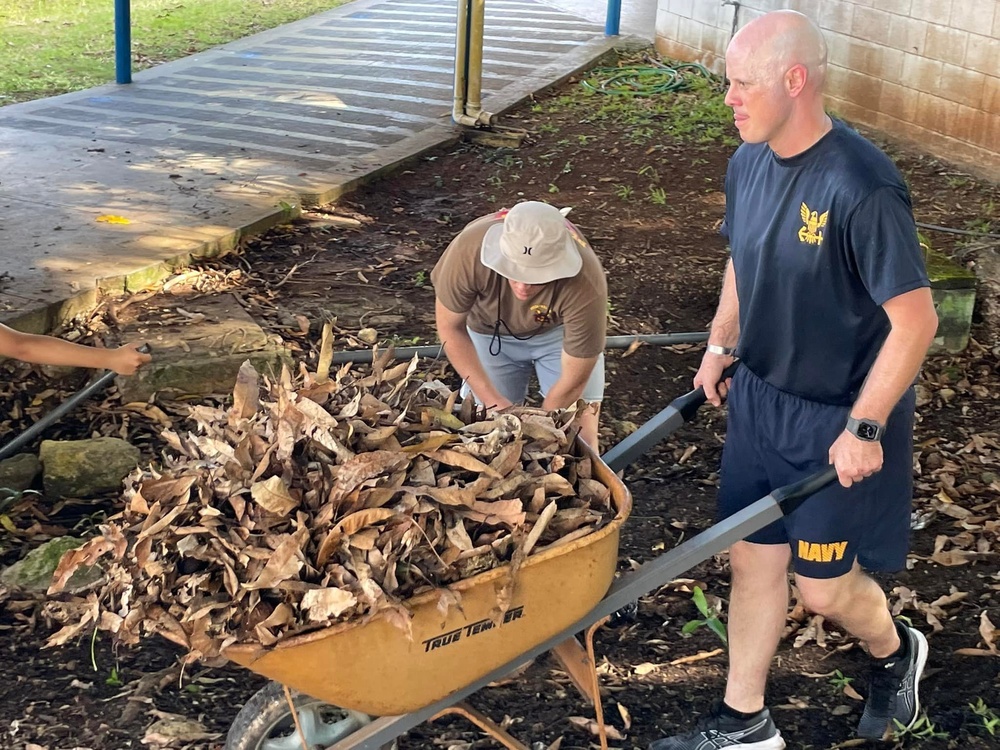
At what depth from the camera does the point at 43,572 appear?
4.01m

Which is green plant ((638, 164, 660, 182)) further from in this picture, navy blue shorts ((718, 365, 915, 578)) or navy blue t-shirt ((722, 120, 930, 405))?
navy blue shorts ((718, 365, 915, 578))

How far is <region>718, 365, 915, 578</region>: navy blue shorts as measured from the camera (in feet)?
9.96

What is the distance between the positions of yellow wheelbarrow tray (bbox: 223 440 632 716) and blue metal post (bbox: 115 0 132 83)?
338 inches

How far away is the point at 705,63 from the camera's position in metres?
11.2

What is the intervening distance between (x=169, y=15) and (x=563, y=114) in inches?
265

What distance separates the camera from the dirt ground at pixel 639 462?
354cm

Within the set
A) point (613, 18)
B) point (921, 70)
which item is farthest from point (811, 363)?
point (613, 18)

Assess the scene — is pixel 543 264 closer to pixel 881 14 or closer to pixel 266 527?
pixel 266 527

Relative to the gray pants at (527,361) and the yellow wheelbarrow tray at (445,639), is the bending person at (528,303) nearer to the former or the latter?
the gray pants at (527,361)

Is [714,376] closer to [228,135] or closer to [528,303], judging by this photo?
[528,303]

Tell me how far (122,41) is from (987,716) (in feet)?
29.4

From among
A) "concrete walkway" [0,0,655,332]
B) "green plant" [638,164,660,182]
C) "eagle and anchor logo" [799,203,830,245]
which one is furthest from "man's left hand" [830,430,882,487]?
"green plant" [638,164,660,182]

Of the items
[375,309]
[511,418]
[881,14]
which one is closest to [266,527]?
[511,418]

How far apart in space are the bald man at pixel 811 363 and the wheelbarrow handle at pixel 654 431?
5cm
